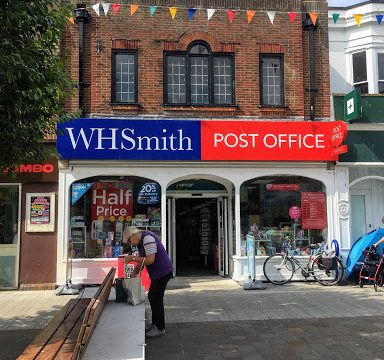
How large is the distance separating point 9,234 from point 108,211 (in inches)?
94.1

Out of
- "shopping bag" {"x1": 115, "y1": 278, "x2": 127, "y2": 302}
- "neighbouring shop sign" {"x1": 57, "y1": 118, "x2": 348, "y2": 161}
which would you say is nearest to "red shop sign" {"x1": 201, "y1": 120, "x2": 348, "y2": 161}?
"neighbouring shop sign" {"x1": 57, "y1": 118, "x2": 348, "y2": 161}

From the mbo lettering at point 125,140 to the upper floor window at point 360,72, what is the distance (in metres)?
5.27

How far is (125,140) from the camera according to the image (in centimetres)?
1092

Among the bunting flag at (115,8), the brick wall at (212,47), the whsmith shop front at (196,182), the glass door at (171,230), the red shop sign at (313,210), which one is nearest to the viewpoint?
the whsmith shop front at (196,182)

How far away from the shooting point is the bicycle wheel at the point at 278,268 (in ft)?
36.5

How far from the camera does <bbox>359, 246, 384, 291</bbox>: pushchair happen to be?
10312mm

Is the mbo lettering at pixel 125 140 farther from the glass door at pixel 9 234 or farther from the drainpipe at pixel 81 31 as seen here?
the glass door at pixel 9 234

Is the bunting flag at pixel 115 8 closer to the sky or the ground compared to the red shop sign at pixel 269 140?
closer to the sky

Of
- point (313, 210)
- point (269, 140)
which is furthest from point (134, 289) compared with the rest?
point (313, 210)

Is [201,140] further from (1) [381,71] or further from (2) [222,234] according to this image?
(1) [381,71]

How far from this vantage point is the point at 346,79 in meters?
12.8

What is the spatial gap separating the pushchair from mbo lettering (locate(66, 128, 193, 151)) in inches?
190

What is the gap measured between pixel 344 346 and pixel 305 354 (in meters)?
0.64

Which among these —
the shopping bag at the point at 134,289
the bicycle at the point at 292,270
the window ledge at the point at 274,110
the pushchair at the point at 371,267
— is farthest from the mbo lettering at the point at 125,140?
the shopping bag at the point at 134,289
